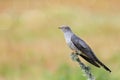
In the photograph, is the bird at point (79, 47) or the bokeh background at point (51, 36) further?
the bokeh background at point (51, 36)

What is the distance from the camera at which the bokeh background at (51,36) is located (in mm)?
13273

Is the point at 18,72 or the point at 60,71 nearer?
the point at 60,71

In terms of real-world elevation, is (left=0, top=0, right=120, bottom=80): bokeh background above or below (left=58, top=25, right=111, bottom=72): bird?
below

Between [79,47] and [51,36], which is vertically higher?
[79,47]

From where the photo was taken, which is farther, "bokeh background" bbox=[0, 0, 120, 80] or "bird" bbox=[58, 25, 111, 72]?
"bokeh background" bbox=[0, 0, 120, 80]

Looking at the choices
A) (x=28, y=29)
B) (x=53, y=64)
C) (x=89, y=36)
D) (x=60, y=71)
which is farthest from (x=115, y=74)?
(x=28, y=29)

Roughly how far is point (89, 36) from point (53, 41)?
554 millimetres

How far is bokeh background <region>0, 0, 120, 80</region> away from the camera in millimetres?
13273

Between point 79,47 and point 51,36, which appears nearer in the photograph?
point 79,47

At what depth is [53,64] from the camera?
13742 mm

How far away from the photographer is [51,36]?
15.2 m

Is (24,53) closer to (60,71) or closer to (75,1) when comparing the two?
(60,71)

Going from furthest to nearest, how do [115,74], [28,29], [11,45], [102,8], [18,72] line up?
1. [102,8]
2. [28,29]
3. [11,45]
4. [18,72]
5. [115,74]

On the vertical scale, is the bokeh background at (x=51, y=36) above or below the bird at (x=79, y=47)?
below
